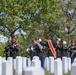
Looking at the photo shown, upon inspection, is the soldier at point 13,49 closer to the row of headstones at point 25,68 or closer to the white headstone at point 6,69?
the row of headstones at point 25,68

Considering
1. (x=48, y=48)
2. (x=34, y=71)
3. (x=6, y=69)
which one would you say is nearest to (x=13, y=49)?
(x=48, y=48)

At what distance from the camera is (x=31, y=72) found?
4383 millimetres

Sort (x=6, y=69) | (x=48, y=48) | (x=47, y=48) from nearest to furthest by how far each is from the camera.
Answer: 1. (x=6, y=69)
2. (x=48, y=48)
3. (x=47, y=48)

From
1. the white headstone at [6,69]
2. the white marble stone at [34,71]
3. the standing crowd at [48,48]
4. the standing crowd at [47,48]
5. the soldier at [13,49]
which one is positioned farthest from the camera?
the soldier at [13,49]

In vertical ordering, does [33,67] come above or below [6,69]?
Result: above

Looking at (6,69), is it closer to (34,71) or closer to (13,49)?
(34,71)

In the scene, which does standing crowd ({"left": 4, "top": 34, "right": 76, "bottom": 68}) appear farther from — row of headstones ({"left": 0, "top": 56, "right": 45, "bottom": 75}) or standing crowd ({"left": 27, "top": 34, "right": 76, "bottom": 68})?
row of headstones ({"left": 0, "top": 56, "right": 45, "bottom": 75})

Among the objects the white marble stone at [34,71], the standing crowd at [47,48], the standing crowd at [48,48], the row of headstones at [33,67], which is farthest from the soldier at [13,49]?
the white marble stone at [34,71]

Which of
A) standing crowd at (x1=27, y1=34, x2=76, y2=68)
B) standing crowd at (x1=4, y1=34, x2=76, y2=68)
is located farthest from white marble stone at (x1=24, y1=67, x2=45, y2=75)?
standing crowd at (x1=4, y1=34, x2=76, y2=68)

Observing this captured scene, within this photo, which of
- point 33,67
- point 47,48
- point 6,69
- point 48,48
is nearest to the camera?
point 33,67

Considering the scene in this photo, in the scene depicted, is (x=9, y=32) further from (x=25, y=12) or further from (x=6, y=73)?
(x=6, y=73)

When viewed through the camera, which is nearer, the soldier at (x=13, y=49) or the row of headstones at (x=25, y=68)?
the row of headstones at (x=25, y=68)

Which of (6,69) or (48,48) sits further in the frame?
(48,48)

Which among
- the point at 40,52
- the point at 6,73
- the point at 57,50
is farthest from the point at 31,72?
the point at 57,50
